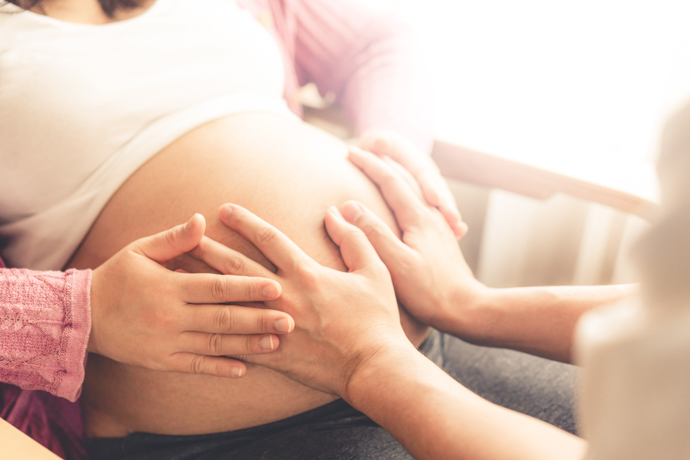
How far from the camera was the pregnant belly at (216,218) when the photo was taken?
0.57 metres

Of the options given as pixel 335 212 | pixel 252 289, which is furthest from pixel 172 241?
pixel 335 212

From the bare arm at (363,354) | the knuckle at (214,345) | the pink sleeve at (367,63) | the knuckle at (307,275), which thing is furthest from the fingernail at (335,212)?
the pink sleeve at (367,63)

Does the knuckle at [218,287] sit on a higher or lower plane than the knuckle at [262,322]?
higher

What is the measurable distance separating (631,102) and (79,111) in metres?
1.20

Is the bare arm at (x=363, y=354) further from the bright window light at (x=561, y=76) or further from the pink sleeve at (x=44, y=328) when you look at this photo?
the bright window light at (x=561, y=76)

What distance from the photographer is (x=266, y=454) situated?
0.55 m

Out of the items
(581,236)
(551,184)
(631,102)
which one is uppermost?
(631,102)

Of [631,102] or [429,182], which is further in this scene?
[631,102]

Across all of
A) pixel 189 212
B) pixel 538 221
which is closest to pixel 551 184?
pixel 538 221

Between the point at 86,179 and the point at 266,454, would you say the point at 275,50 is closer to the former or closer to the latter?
the point at 86,179

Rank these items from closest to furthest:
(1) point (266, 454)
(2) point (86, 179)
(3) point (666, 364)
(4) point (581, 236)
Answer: (3) point (666, 364), (1) point (266, 454), (2) point (86, 179), (4) point (581, 236)

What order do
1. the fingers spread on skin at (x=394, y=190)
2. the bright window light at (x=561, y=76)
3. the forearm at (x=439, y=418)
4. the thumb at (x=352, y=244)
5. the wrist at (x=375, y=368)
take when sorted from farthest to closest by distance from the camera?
the bright window light at (x=561, y=76) < the fingers spread on skin at (x=394, y=190) < the thumb at (x=352, y=244) < the wrist at (x=375, y=368) < the forearm at (x=439, y=418)

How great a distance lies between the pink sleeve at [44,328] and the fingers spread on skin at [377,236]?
1.07 feet

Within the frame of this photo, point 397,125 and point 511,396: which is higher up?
point 397,125
